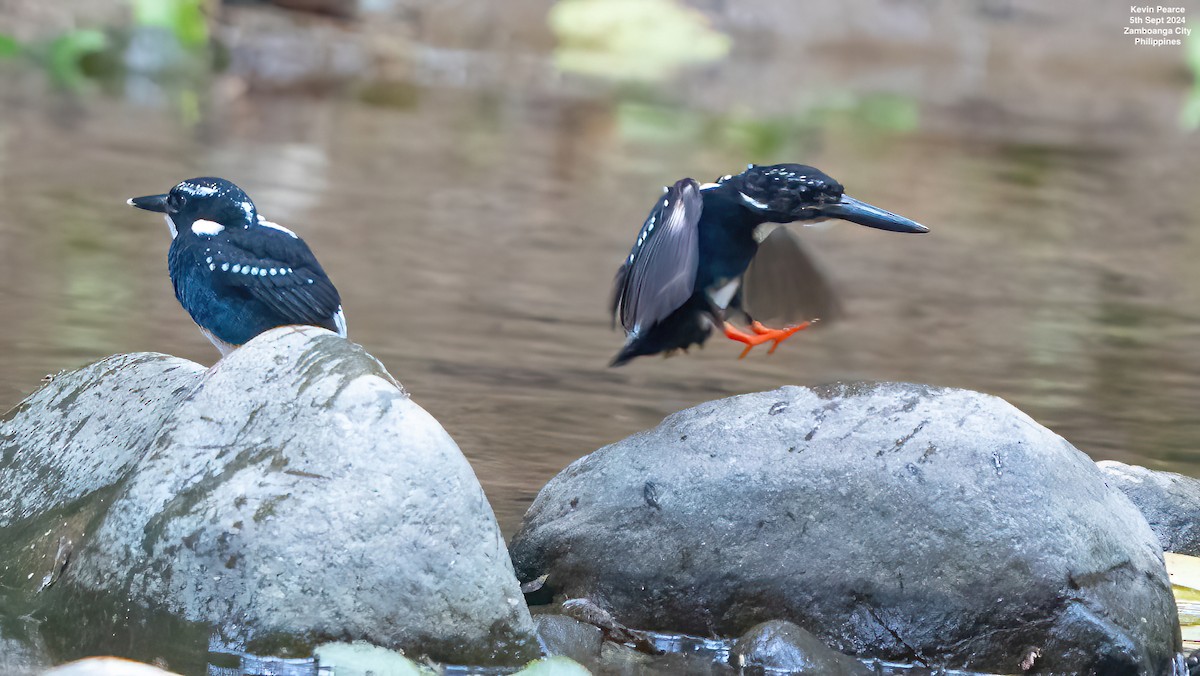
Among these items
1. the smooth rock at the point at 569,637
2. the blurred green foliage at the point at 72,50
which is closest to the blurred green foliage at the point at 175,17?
the blurred green foliage at the point at 72,50

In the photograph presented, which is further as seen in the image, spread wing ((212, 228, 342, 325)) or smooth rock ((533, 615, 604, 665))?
spread wing ((212, 228, 342, 325))

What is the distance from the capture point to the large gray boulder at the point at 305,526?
3.88 m

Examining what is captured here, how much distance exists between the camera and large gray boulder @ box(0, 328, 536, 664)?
3885 millimetres

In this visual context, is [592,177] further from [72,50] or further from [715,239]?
[715,239]

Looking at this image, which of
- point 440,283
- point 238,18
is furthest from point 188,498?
point 238,18

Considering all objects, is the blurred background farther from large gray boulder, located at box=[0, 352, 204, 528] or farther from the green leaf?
large gray boulder, located at box=[0, 352, 204, 528]

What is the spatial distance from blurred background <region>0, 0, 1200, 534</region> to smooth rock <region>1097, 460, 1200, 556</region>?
124 centimetres

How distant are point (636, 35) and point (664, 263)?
60.3ft

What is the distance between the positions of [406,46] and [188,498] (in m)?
15.7

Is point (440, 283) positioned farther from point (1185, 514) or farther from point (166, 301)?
point (1185, 514)

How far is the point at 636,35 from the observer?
22.7 metres

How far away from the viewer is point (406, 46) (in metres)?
19.2

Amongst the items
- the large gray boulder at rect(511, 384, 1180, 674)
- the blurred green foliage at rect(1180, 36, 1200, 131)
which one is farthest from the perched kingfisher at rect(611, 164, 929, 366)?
the blurred green foliage at rect(1180, 36, 1200, 131)

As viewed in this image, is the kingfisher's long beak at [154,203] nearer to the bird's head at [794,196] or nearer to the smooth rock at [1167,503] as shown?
the bird's head at [794,196]
